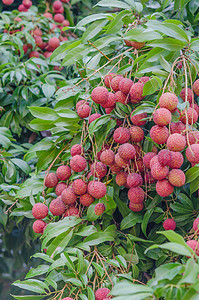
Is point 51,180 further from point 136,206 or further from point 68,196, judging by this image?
point 136,206

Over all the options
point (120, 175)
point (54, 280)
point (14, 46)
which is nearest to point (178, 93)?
point (120, 175)

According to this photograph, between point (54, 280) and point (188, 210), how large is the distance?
1.25ft

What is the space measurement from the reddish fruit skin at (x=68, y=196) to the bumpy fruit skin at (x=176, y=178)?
0.87ft


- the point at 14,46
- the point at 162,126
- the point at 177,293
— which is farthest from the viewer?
the point at 14,46

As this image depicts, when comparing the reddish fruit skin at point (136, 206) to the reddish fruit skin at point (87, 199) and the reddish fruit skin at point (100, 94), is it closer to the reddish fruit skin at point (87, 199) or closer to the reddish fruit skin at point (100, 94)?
the reddish fruit skin at point (87, 199)

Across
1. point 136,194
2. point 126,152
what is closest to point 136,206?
point 136,194

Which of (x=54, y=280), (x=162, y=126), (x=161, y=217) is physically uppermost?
(x=162, y=126)

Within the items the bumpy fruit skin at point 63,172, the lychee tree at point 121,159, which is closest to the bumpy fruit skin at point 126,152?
the lychee tree at point 121,159

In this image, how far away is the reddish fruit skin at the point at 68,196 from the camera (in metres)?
0.88

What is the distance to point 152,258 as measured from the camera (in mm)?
925

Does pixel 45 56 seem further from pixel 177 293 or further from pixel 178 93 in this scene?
pixel 177 293

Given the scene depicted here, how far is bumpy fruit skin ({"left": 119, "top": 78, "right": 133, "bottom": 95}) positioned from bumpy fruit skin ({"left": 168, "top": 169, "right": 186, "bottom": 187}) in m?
0.22

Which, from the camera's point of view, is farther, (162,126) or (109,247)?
(109,247)

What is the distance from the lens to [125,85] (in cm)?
80
